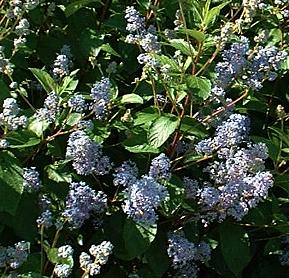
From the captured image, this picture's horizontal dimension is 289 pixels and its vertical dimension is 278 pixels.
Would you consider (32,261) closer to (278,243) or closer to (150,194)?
(150,194)

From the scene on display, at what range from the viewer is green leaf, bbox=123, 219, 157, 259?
9.36ft

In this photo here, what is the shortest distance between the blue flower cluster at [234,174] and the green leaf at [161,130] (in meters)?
0.13

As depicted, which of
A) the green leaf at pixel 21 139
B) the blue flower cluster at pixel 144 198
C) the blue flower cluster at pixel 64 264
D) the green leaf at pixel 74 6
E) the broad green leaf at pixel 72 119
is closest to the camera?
the blue flower cluster at pixel 64 264

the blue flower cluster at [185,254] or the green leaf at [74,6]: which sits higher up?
the green leaf at [74,6]

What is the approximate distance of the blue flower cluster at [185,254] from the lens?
289 cm

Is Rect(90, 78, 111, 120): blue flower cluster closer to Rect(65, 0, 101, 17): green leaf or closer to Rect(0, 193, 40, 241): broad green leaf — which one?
Rect(0, 193, 40, 241): broad green leaf

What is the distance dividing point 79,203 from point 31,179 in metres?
0.20

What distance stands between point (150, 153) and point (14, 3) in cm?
74

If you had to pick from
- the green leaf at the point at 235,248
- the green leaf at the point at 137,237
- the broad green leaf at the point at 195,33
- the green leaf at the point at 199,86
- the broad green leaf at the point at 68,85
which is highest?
the broad green leaf at the point at 195,33

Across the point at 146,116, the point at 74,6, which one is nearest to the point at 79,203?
the point at 146,116

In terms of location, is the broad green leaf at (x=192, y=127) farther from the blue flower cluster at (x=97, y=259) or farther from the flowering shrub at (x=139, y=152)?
the blue flower cluster at (x=97, y=259)

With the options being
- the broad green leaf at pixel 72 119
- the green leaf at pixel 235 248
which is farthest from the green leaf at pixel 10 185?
the green leaf at pixel 235 248

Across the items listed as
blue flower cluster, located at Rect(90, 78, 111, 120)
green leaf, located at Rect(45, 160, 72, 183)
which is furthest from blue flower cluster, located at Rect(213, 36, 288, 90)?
green leaf, located at Rect(45, 160, 72, 183)

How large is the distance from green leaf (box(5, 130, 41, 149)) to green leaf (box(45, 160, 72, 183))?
6.0 inches
